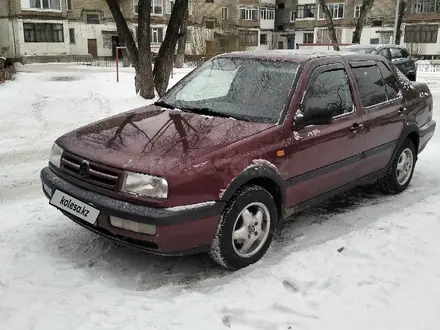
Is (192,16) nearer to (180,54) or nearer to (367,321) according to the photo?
(180,54)

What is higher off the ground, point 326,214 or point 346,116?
point 346,116

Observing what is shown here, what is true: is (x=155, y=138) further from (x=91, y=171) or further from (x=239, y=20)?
(x=239, y=20)

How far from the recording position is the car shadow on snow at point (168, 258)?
3732 millimetres

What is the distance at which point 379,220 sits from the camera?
492 cm

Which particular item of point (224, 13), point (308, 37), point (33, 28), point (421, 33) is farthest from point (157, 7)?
point (421, 33)

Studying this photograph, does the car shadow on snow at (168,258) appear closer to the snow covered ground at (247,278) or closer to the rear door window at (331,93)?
the snow covered ground at (247,278)

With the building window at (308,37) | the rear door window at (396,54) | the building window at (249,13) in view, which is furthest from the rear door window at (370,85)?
the building window at (308,37)

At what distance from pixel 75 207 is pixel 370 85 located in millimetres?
3300

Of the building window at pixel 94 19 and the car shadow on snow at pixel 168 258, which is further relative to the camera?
the building window at pixel 94 19

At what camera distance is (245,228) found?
3.87 metres

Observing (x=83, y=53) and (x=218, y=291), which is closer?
(x=218, y=291)

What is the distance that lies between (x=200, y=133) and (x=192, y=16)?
4571cm

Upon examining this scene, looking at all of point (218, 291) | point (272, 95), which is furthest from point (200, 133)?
point (218, 291)

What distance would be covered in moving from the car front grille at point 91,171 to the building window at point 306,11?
5481 cm
